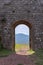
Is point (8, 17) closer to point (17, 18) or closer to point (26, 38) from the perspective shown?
point (17, 18)

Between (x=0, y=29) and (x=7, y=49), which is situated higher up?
(x=0, y=29)

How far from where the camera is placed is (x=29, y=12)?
12.8 meters

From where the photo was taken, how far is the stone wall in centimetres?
1271

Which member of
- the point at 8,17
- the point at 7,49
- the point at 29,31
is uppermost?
the point at 8,17

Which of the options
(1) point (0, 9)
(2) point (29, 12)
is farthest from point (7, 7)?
(2) point (29, 12)

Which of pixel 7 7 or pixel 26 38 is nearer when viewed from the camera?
pixel 7 7

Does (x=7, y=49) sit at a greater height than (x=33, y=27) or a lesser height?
lesser

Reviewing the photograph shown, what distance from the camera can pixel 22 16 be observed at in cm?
1274

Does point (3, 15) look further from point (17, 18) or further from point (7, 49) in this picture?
point (7, 49)

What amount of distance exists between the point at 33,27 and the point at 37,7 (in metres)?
1.30

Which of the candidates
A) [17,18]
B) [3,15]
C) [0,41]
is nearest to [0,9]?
[3,15]

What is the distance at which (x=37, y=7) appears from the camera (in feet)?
42.1

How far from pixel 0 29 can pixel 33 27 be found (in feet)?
6.83

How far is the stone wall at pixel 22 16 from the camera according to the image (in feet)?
41.7
